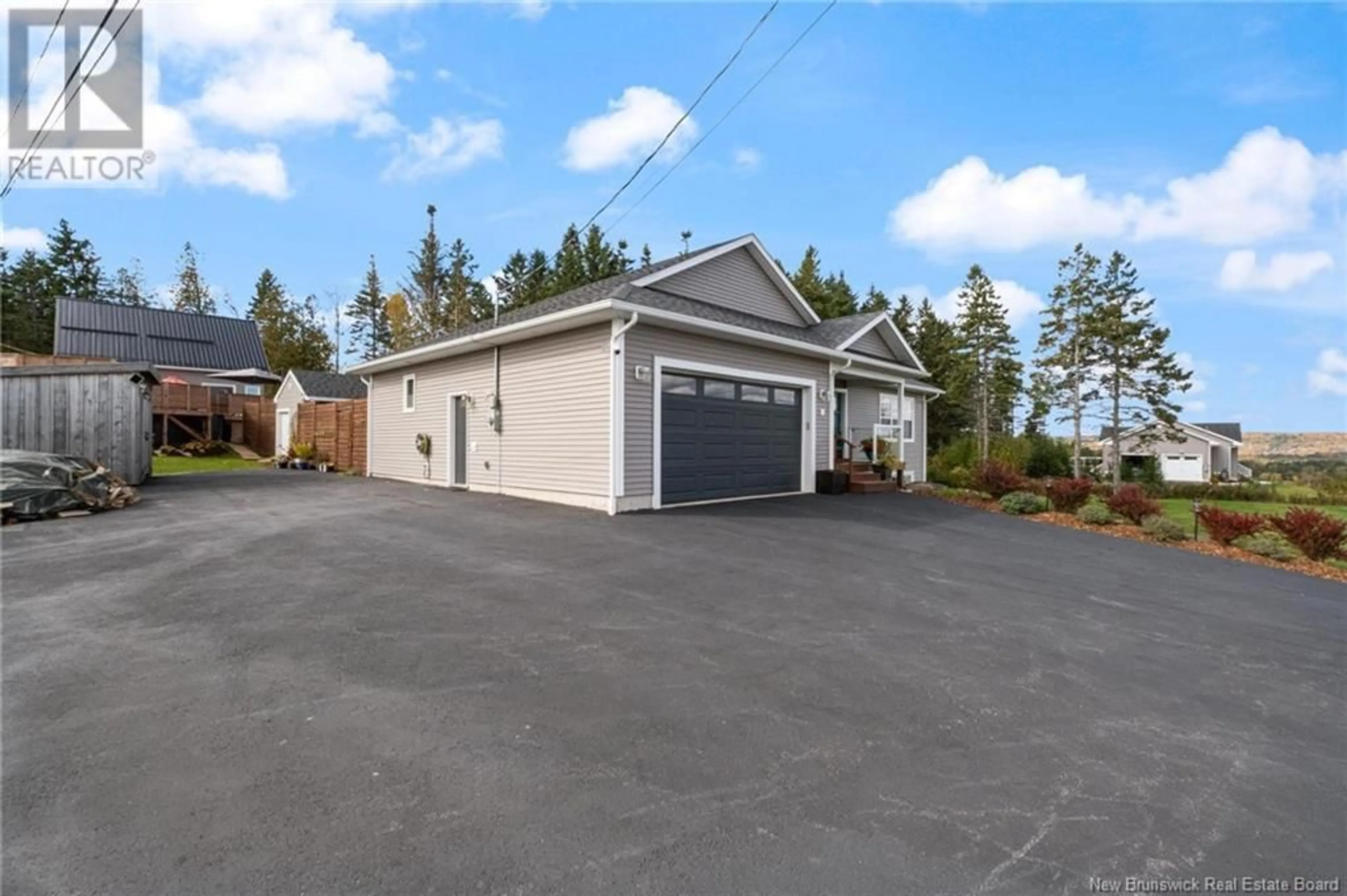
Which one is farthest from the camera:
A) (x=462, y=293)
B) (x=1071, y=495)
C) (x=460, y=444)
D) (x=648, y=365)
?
(x=462, y=293)

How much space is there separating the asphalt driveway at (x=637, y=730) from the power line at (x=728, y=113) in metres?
6.33

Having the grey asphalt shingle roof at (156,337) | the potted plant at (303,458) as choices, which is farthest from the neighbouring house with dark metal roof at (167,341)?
the potted plant at (303,458)

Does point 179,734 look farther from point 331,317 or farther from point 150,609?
point 331,317

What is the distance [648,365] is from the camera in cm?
954

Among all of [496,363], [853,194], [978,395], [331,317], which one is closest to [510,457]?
[496,363]

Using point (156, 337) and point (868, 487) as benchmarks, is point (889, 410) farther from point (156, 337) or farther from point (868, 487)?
point (156, 337)

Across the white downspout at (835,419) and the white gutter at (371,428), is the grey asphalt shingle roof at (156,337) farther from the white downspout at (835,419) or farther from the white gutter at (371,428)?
the white downspout at (835,419)

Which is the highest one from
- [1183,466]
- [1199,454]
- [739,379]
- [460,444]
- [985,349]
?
[985,349]

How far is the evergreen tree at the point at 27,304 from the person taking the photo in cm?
3219

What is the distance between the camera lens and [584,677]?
3.37m

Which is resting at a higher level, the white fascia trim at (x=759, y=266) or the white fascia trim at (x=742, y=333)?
the white fascia trim at (x=759, y=266)

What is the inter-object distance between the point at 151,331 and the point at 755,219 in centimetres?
2948

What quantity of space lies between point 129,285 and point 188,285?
3208mm

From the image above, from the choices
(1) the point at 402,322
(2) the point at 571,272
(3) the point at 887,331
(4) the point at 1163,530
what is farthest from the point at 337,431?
(4) the point at 1163,530
